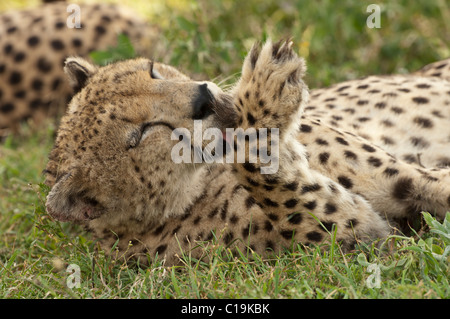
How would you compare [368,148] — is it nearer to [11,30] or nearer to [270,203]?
[270,203]

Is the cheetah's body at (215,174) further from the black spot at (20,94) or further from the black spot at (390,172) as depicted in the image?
the black spot at (20,94)

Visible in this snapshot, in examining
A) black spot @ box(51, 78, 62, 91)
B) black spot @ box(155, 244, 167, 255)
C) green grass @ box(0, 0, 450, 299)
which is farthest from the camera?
black spot @ box(51, 78, 62, 91)

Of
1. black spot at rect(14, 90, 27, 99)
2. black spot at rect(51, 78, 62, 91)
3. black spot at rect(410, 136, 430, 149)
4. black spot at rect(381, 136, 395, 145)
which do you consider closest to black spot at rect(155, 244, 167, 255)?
black spot at rect(381, 136, 395, 145)

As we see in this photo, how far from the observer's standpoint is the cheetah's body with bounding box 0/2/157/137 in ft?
16.1

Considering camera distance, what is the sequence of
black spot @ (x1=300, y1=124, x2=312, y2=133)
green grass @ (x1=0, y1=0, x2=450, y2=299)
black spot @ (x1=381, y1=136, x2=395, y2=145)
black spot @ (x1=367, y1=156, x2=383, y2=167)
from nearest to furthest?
green grass @ (x1=0, y1=0, x2=450, y2=299) → black spot @ (x1=367, y1=156, x2=383, y2=167) → black spot @ (x1=300, y1=124, x2=312, y2=133) → black spot @ (x1=381, y1=136, x2=395, y2=145)

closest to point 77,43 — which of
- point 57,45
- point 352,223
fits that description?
point 57,45

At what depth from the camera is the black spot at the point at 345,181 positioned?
107 inches

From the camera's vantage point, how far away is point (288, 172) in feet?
8.07

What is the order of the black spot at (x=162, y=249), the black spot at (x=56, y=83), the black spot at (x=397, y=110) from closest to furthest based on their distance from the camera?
the black spot at (x=162, y=249)
the black spot at (x=397, y=110)
the black spot at (x=56, y=83)

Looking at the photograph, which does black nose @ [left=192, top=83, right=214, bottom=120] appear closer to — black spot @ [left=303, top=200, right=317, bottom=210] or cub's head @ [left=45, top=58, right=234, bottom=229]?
cub's head @ [left=45, top=58, right=234, bottom=229]

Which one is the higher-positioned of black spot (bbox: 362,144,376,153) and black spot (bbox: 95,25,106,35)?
black spot (bbox: 95,25,106,35)

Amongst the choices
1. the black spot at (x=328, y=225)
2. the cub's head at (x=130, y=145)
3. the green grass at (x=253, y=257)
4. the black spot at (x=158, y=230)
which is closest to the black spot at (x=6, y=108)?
the green grass at (x=253, y=257)

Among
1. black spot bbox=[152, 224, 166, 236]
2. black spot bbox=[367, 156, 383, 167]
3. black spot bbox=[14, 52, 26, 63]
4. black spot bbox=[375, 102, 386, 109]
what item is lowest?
black spot bbox=[152, 224, 166, 236]

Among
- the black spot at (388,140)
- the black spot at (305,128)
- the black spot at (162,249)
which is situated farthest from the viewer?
the black spot at (388,140)
